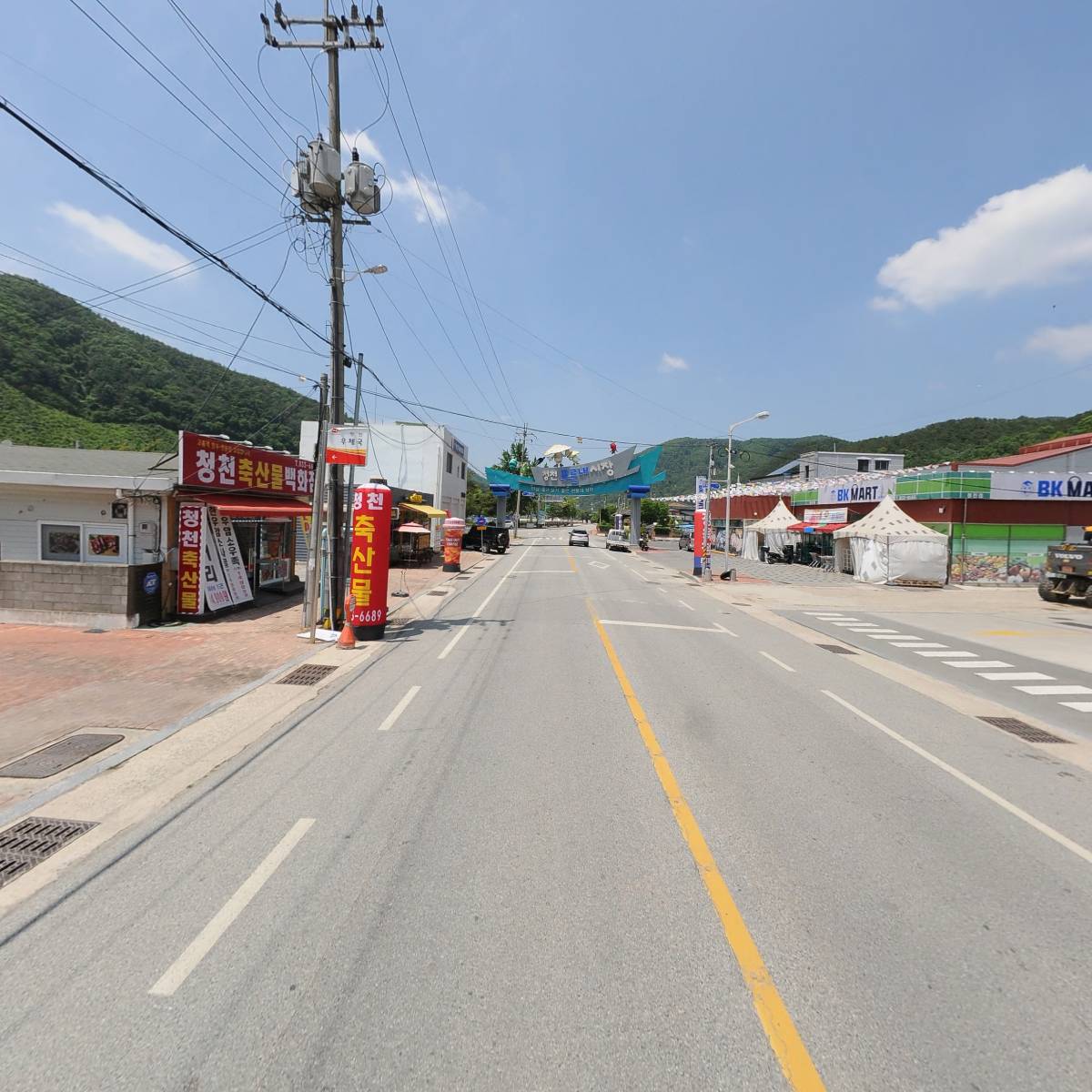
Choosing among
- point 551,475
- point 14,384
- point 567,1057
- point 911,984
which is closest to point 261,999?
point 567,1057

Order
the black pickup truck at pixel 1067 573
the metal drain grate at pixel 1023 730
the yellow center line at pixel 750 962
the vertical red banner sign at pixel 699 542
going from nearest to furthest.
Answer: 1. the yellow center line at pixel 750 962
2. the metal drain grate at pixel 1023 730
3. the black pickup truck at pixel 1067 573
4. the vertical red banner sign at pixel 699 542

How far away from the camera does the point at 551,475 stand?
55.9 meters

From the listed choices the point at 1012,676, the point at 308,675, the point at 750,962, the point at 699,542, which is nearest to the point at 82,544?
the point at 308,675

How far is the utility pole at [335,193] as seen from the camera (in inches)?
523

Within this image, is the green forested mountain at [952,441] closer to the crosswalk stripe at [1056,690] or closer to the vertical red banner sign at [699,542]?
the vertical red banner sign at [699,542]

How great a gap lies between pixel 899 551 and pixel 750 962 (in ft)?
99.6

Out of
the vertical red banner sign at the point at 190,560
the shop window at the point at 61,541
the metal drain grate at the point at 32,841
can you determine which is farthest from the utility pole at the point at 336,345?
the metal drain grate at the point at 32,841

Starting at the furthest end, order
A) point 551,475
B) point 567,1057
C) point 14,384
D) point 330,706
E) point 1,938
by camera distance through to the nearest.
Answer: point 551,475 → point 14,384 → point 330,706 → point 1,938 → point 567,1057

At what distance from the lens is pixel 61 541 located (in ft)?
46.0

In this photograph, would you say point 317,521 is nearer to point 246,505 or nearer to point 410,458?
point 246,505

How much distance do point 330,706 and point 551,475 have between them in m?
48.4

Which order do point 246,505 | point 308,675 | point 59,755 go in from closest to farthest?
point 59,755
point 308,675
point 246,505

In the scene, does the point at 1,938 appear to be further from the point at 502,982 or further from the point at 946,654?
the point at 946,654

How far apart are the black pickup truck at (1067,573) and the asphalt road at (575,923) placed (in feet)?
67.8
